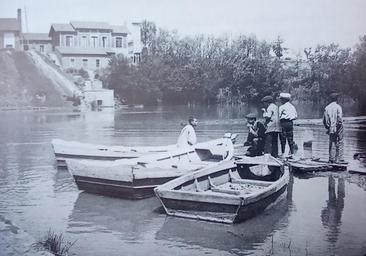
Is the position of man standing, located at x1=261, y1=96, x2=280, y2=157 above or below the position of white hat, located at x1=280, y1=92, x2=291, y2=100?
below

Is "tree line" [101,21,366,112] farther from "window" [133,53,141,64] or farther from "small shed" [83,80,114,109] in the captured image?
"small shed" [83,80,114,109]

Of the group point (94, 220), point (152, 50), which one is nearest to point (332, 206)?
point (94, 220)

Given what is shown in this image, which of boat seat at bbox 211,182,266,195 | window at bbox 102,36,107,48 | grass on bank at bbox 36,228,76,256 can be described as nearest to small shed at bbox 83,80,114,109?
window at bbox 102,36,107,48

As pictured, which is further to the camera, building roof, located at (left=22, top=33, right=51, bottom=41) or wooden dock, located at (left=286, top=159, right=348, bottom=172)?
building roof, located at (left=22, top=33, right=51, bottom=41)

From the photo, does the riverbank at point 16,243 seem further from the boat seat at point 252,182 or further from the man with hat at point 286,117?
the man with hat at point 286,117

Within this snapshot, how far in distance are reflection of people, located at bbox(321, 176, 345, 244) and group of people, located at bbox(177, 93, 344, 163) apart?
2.28ft

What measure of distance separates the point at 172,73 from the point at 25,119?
448cm

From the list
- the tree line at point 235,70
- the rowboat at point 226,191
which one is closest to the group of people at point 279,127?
the tree line at point 235,70

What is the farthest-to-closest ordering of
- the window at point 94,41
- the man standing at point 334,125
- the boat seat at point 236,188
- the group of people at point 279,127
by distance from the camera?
1. the window at point 94,41
2. the group of people at point 279,127
3. the man standing at point 334,125
4. the boat seat at point 236,188

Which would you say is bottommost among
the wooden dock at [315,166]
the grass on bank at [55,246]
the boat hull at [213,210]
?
the grass on bank at [55,246]

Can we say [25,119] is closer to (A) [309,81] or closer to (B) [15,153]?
(B) [15,153]

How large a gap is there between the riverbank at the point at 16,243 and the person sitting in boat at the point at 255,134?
363cm

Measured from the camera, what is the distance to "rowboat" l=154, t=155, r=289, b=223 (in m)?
4.22

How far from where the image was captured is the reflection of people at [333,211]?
402 centimetres
